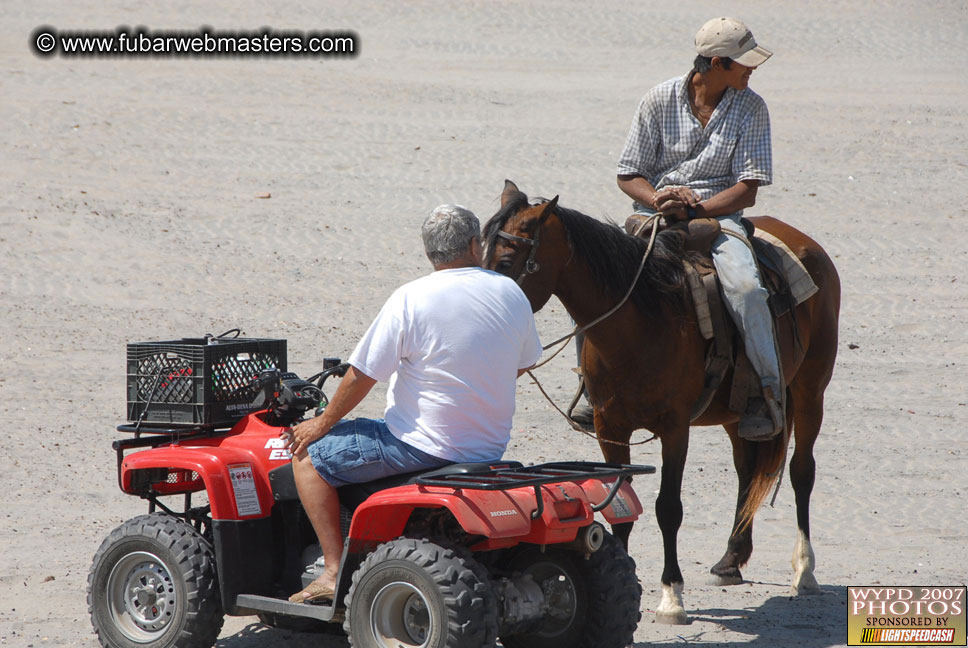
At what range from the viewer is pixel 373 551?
15.1 feet

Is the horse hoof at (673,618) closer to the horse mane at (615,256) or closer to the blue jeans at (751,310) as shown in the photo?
the blue jeans at (751,310)

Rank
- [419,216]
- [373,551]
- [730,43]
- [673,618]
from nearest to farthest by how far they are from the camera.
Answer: [373,551], [673,618], [730,43], [419,216]

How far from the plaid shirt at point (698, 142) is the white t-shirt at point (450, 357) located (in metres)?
2.51

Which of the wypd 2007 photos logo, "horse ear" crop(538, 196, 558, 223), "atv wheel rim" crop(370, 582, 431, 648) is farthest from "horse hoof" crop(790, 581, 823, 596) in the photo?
"atv wheel rim" crop(370, 582, 431, 648)

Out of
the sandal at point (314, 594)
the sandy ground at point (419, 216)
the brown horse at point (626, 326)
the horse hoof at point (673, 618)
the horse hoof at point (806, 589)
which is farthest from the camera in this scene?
the sandy ground at point (419, 216)

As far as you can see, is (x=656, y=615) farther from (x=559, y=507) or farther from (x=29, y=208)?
(x=29, y=208)

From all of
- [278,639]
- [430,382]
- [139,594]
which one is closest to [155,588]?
[139,594]

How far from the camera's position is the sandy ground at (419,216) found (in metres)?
7.92

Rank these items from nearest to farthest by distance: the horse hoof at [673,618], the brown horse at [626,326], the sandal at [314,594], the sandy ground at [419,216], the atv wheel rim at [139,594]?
1. the sandal at [314,594]
2. the atv wheel rim at [139,594]
3. the brown horse at [626,326]
4. the horse hoof at [673,618]
5. the sandy ground at [419,216]

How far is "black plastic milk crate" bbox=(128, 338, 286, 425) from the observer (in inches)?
204

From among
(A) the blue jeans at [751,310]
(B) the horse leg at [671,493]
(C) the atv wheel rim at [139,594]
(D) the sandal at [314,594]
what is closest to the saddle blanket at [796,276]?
(A) the blue jeans at [751,310]

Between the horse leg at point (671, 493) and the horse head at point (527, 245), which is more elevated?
the horse head at point (527, 245)

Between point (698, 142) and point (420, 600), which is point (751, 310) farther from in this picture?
point (420, 600)

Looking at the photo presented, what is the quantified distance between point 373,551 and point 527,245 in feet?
6.32
